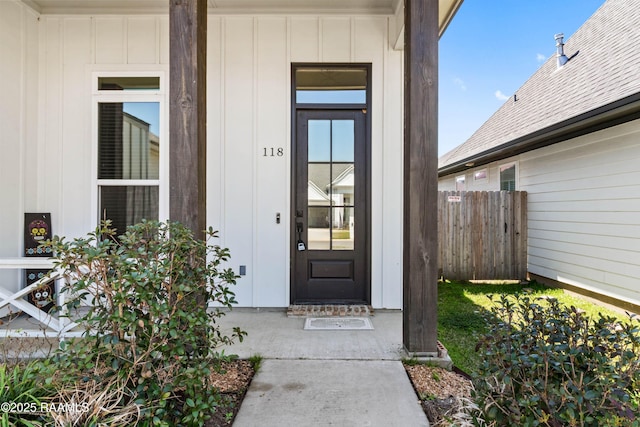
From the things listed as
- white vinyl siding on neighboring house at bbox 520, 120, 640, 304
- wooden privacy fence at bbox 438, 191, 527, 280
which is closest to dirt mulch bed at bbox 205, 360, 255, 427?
wooden privacy fence at bbox 438, 191, 527, 280

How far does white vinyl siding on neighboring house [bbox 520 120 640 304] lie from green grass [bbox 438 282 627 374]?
318 mm

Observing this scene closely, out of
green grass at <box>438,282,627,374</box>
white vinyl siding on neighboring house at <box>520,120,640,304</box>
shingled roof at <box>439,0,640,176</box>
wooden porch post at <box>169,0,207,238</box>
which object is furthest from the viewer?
shingled roof at <box>439,0,640,176</box>

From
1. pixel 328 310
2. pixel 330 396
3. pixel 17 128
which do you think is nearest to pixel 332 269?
pixel 328 310

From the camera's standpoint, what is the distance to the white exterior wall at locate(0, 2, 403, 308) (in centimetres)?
410

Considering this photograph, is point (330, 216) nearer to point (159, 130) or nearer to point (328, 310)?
point (328, 310)

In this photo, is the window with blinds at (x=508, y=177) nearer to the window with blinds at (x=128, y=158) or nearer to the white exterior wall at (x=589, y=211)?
the white exterior wall at (x=589, y=211)

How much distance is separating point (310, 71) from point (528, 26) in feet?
49.2

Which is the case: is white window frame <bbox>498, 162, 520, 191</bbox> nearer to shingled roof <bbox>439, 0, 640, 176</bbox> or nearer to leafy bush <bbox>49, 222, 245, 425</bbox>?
shingled roof <bbox>439, 0, 640, 176</bbox>

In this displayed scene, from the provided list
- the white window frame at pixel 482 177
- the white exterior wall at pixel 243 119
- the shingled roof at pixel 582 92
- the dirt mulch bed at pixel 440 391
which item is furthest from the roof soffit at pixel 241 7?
the white window frame at pixel 482 177

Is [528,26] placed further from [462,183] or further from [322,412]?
[322,412]

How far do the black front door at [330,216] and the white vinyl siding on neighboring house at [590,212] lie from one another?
338 cm

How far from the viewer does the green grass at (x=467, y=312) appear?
3.01 metres

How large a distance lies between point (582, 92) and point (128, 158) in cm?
679

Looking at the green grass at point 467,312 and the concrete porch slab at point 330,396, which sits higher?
the concrete porch slab at point 330,396
